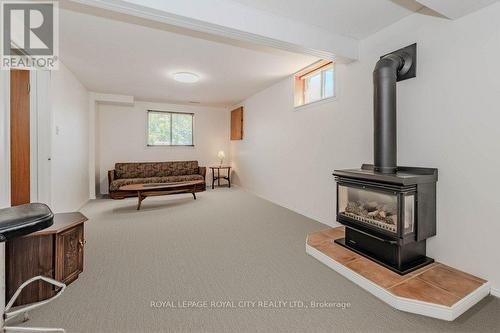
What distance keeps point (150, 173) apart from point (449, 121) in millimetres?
6013

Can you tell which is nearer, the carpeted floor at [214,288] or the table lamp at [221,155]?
the carpeted floor at [214,288]

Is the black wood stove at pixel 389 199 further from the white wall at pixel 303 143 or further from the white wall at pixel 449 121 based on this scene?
the white wall at pixel 303 143

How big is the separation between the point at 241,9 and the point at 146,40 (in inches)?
54.1

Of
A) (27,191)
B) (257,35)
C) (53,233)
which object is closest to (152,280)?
(53,233)

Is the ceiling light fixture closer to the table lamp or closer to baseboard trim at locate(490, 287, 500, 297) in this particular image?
the table lamp

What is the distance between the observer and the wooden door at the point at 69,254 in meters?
1.80

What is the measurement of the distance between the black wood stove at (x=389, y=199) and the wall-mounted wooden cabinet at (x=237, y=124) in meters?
4.34

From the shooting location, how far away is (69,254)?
1.93 m

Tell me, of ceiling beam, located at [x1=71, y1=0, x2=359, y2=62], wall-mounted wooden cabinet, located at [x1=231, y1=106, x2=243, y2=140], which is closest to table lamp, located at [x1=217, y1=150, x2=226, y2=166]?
wall-mounted wooden cabinet, located at [x1=231, y1=106, x2=243, y2=140]

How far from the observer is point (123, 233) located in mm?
3105

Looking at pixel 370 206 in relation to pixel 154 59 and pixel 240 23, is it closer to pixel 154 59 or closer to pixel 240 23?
pixel 240 23

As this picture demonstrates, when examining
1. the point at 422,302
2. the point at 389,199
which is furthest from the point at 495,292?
the point at 389,199

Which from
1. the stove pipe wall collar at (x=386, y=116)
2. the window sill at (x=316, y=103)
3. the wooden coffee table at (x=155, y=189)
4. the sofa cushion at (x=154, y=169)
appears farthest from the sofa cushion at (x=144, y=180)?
the stove pipe wall collar at (x=386, y=116)

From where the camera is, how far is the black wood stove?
6.41ft
